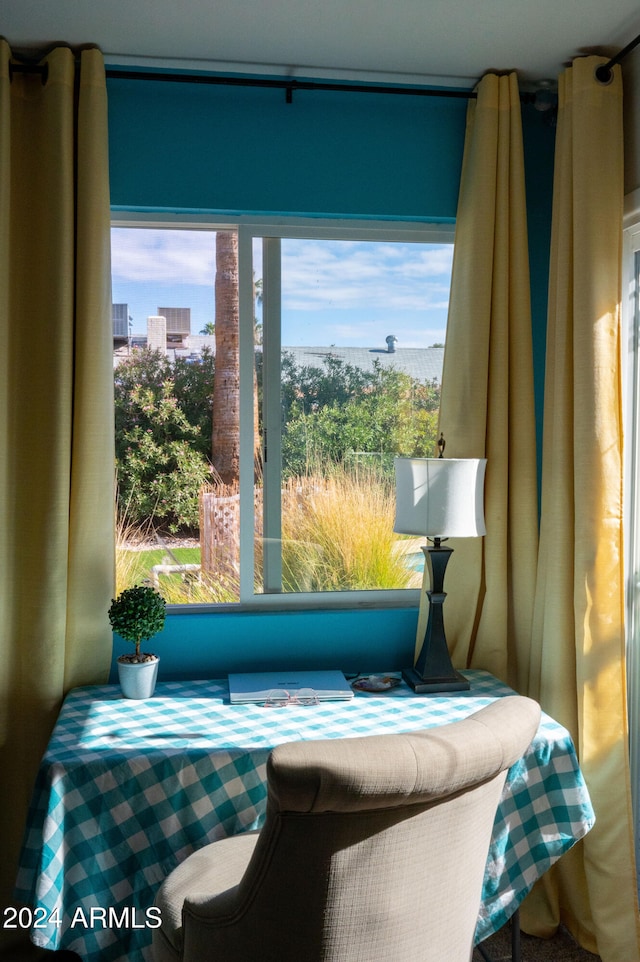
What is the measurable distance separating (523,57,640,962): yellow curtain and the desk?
0.31 metres

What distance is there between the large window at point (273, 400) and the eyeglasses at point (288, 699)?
0.44 meters

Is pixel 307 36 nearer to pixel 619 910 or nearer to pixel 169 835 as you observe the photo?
pixel 169 835

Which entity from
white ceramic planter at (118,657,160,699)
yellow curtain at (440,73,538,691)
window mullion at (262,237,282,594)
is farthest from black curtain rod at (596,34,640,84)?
white ceramic planter at (118,657,160,699)

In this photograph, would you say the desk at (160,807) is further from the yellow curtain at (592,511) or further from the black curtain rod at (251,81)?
the black curtain rod at (251,81)

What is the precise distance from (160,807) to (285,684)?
0.62 meters

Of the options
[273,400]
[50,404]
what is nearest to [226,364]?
[273,400]

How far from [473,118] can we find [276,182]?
69 cm

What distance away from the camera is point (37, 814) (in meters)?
1.89

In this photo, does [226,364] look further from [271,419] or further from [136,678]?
[136,678]

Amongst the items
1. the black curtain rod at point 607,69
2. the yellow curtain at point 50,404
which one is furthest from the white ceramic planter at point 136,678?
the black curtain rod at point 607,69

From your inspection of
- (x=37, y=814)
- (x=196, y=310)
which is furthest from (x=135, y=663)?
(x=196, y=310)

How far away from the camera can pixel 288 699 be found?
2.35m

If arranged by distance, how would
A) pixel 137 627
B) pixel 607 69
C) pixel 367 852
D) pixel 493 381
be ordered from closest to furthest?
pixel 367 852
pixel 137 627
pixel 607 69
pixel 493 381

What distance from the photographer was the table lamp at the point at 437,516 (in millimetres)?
2342
